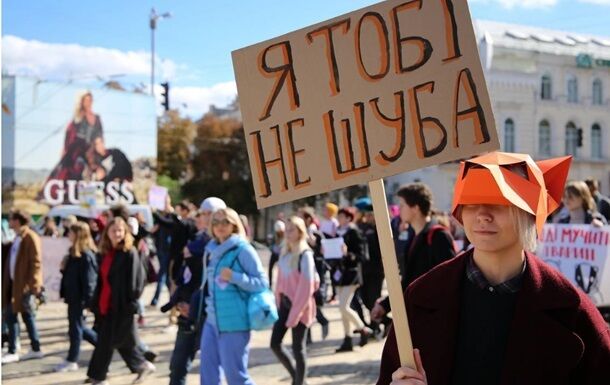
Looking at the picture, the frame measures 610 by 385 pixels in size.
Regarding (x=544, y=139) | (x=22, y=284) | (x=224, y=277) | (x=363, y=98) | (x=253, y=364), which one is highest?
(x=544, y=139)

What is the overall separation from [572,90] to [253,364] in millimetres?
47071

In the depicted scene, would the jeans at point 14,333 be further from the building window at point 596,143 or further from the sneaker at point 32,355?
the building window at point 596,143

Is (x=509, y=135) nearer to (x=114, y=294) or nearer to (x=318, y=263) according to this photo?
(x=318, y=263)

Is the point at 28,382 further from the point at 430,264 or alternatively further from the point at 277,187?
the point at 277,187

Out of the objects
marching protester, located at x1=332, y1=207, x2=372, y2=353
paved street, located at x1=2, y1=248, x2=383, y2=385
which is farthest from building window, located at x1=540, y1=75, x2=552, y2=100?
marching protester, located at x1=332, y1=207, x2=372, y2=353

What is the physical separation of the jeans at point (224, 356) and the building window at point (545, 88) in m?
47.4

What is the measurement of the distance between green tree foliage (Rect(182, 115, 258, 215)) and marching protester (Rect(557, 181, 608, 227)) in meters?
42.9

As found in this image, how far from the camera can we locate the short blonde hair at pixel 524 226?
95.3 inches

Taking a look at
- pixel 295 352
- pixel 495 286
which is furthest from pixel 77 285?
pixel 495 286

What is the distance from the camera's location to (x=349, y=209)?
11281mm

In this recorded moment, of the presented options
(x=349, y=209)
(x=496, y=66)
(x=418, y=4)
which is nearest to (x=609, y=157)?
(x=496, y=66)

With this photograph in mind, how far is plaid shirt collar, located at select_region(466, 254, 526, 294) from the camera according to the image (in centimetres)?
245

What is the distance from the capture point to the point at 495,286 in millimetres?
2461

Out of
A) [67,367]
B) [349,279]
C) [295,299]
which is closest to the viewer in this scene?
[295,299]
